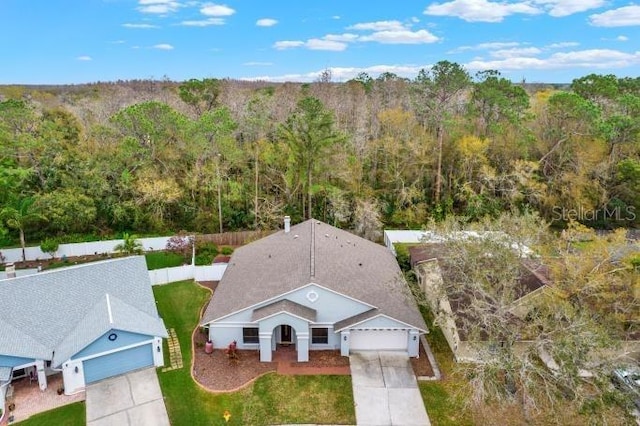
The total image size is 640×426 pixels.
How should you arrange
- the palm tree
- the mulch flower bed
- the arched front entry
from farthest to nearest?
the palm tree → the arched front entry → the mulch flower bed

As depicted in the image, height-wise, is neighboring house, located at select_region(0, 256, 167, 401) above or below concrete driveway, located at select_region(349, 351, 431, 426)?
above

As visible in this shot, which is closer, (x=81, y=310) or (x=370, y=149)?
(x=81, y=310)

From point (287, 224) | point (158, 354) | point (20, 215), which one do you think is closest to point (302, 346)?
point (158, 354)

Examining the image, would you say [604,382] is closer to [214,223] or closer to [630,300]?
[630,300]

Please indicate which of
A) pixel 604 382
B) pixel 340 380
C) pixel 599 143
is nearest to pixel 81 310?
pixel 340 380

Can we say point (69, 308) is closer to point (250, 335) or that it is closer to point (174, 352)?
point (174, 352)

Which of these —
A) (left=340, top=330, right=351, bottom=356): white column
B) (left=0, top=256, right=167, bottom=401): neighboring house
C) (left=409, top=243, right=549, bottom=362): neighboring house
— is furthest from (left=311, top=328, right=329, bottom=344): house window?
(left=0, top=256, right=167, bottom=401): neighboring house

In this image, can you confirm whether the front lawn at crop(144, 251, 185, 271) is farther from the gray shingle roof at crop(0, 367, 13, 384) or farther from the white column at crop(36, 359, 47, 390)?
the gray shingle roof at crop(0, 367, 13, 384)
